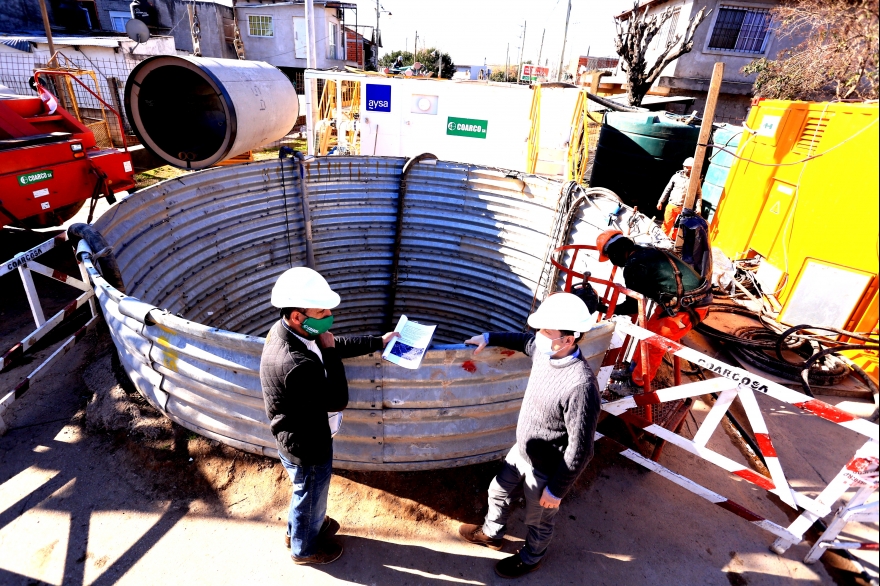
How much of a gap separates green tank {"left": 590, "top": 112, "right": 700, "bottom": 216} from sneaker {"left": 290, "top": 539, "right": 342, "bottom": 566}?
35.9 feet

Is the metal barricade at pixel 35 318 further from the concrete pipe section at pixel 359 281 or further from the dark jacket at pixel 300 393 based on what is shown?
the dark jacket at pixel 300 393

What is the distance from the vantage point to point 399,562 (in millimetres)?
3031

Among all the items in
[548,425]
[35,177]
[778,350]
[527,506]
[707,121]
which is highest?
[707,121]

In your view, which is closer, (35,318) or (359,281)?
(35,318)

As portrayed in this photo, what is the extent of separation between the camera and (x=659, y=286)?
359 cm

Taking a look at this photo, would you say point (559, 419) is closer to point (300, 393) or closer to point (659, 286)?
point (300, 393)

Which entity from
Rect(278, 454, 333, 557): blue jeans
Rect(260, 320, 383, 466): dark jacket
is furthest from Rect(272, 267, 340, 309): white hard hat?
Rect(278, 454, 333, 557): blue jeans

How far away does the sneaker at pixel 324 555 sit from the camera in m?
2.94

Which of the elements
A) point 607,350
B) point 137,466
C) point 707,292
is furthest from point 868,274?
point 137,466

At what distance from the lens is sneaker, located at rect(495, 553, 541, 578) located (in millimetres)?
2967

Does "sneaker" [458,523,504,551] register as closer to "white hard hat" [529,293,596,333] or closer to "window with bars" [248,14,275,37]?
"white hard hat" [529,293,596,333]

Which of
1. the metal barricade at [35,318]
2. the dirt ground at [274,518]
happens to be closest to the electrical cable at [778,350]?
the dirt ground at [274,518]

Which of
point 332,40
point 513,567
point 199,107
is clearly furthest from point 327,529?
point 332,40

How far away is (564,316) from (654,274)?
1573 millimetres
